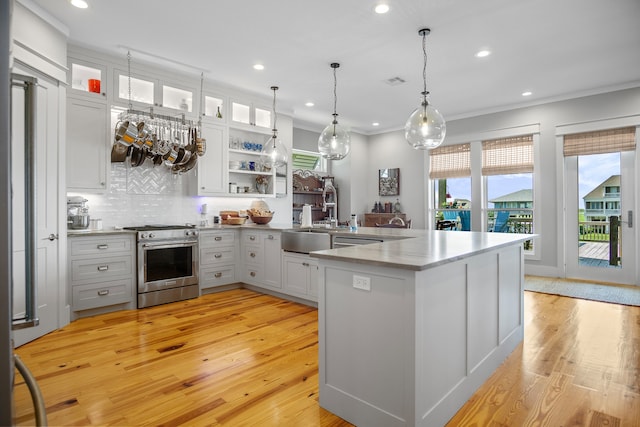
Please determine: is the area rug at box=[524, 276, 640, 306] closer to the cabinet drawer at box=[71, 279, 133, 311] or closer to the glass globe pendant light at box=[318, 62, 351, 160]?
the glass globe pendant light at box=[318, 62, 351, 160]

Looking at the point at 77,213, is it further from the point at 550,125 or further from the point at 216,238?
the point at 550,125

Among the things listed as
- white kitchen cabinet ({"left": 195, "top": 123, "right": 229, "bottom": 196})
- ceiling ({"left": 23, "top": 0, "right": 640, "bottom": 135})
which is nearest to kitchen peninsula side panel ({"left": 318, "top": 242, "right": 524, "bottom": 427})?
ceiling ({"left": 23, "top": 0, "right": 640, "bottom": 135})

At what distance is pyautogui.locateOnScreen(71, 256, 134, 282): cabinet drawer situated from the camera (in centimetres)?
366

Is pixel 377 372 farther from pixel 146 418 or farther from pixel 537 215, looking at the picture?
pixel 537 215

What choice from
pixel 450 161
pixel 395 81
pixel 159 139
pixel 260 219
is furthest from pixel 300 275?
pixel 450 161

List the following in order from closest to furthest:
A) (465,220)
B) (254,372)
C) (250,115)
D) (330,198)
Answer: (254,372), (250,115), (465,220), (330,198)

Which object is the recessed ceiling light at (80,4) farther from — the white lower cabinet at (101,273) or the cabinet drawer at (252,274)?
the cabinet drawer at (252,274)

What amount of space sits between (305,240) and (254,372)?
1.78m

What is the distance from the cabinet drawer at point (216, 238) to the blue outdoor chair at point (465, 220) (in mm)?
4405

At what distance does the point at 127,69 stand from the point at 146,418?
395 cm

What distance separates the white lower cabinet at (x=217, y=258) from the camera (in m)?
4.71

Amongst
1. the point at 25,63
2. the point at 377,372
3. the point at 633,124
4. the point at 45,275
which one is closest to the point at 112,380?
the point at 45,275

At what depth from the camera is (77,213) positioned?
4.01 m

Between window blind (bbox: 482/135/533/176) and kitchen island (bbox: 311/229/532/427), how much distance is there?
4497mm
